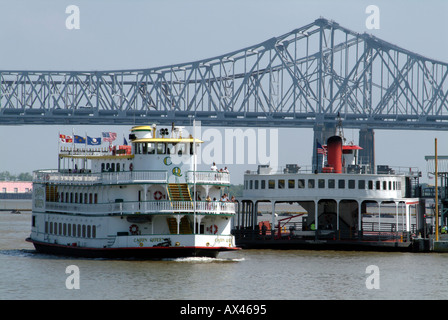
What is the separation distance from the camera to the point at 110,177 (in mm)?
56375

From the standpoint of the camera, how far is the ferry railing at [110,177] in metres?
55.4

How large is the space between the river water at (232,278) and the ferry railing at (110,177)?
185 inches

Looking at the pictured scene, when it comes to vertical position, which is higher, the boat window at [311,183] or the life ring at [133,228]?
the boat window at [311,183]

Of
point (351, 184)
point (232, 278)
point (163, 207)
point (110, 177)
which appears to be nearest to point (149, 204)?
point (163, 207)

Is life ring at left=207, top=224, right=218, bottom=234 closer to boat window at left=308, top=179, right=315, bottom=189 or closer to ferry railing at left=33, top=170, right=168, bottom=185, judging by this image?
ferry railing at left=33, top=170, right=168, bottom=185

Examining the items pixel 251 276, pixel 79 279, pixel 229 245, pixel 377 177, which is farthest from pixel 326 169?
pixel 79 279

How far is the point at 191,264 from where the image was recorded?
53.1 meters

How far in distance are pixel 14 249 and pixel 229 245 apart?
1987 cm

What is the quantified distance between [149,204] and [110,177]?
340 centimetres

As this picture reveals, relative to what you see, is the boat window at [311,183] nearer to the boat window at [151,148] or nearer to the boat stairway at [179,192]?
the boat stairway at [179,192]

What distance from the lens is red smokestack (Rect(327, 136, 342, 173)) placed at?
73625mm

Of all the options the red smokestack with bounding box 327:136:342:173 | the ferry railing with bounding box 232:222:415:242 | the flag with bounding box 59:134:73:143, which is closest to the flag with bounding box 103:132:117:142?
the flag with bounding box 59:134:73:143

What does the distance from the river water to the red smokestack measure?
1262 centimetres

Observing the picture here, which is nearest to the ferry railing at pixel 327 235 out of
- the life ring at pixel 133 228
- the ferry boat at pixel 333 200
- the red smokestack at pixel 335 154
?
the ferry boat at pixel 333 200
